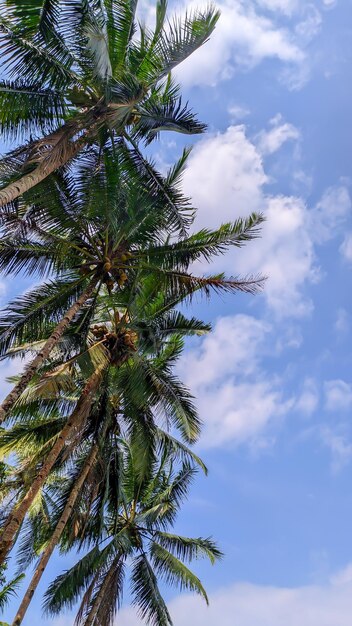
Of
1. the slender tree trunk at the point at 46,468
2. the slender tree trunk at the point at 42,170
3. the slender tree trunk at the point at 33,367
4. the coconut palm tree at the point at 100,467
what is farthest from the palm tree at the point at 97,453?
the slender tree trunk at the point at 42,170

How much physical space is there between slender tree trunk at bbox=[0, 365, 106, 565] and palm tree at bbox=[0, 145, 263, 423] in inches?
63.4

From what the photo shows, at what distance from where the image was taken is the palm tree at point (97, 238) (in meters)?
12.1

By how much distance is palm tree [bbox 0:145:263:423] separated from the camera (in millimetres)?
12086

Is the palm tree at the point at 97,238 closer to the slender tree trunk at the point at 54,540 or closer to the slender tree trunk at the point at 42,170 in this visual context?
the slender tree trunk at the point at 42,170

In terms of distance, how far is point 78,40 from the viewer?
1059cm

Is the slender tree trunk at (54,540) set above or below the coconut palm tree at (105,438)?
below

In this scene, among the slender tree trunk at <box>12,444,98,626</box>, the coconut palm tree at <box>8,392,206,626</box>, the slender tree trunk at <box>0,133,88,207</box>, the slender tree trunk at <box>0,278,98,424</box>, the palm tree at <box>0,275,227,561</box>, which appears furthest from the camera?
the coconut palm tree at <box>8,392,206,626</box>

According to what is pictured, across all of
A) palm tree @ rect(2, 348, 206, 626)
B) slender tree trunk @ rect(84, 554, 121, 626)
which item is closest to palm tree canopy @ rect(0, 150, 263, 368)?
palm tree @ rect(2, 348, 206, 626)

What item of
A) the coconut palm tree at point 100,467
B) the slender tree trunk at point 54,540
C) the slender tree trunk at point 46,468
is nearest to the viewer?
the slender tree trunk at point 46,468

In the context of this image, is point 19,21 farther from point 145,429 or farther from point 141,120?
point 145,429

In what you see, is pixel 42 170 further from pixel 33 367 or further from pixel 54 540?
pixel 54 540

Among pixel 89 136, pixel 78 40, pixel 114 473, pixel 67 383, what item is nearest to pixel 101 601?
pixel 114 473

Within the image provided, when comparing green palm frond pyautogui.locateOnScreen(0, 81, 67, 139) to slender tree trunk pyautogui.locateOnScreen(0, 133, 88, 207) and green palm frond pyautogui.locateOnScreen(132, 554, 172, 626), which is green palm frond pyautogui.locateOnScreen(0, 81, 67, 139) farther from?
green palm frond pyautogui.locateOnScreen(132, 554, 172, 626)

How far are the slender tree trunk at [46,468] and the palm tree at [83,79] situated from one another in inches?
189
